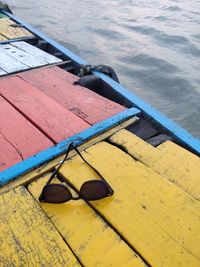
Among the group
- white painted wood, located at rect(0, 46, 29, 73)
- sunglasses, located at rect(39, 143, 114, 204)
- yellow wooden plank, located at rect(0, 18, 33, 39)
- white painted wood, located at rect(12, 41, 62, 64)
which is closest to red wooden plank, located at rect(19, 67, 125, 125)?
white painted wood, located at rect(0, 46, 29, 73)

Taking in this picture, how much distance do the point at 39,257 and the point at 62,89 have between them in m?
1.95

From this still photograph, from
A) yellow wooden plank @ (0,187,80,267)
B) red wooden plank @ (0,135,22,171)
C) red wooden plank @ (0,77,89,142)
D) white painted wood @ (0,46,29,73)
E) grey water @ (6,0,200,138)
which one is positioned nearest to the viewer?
yellow wooden plank @ (0,187,80,267)

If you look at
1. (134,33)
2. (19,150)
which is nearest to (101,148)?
(19,150)

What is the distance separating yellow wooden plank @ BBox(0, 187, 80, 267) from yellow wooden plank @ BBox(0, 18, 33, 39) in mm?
3496

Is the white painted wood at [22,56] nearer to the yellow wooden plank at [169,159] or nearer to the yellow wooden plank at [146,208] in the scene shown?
the yellow wooden plank at [169,159]

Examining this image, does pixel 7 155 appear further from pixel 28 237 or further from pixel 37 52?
pixel 37 52

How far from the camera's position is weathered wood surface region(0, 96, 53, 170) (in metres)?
2.35

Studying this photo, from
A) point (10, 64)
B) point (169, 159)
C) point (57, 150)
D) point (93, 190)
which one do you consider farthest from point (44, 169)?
point (10, 64)

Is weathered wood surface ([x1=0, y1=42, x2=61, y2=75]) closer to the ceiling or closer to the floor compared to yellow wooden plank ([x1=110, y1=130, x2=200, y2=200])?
closer to the floor

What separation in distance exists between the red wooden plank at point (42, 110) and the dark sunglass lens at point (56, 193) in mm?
648

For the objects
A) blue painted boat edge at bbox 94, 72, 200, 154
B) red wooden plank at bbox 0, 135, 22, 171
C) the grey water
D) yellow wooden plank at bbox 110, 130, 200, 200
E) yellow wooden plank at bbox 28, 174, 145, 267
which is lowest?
the grey water

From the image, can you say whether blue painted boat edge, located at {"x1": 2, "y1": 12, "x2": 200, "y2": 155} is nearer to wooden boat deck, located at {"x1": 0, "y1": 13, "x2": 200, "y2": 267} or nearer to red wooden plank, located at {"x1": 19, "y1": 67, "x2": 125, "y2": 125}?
wooden boat deck, located at {"x1": 0, "y1": 13, "x2": 200, "y2": 267}

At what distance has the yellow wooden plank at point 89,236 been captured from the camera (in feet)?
5.33

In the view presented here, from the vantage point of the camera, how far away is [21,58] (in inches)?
155
